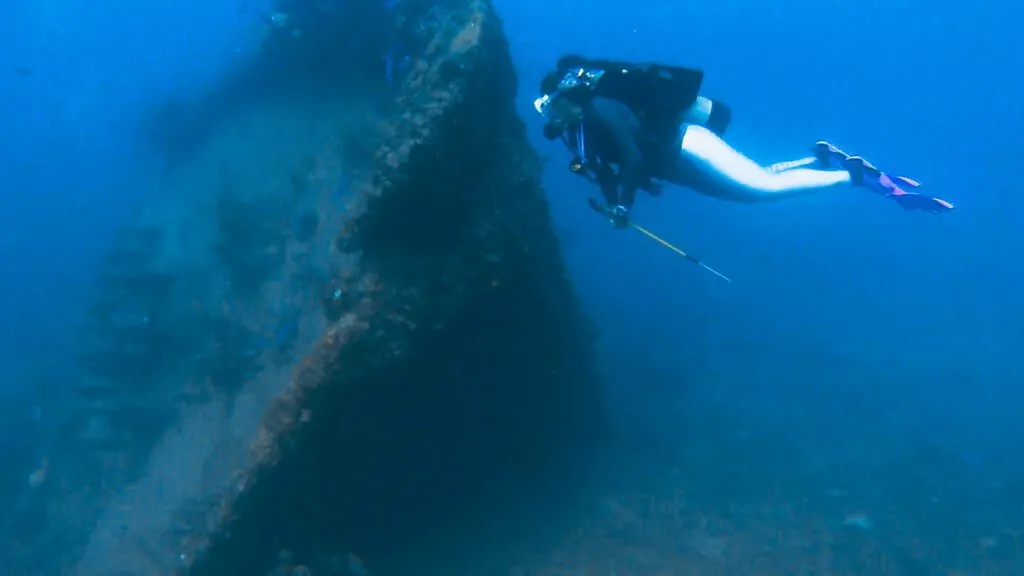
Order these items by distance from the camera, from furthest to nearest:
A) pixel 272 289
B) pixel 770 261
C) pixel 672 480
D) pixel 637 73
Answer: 1. pixel 770 261
2. pixel 272 289
3. pixel 672 480
4. pixel 637 73

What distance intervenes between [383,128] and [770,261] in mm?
23443

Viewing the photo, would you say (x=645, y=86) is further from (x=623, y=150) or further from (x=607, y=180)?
(x=607, y=180)

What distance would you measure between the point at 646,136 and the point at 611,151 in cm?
62

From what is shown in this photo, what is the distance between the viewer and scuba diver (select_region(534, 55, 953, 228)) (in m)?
5.26

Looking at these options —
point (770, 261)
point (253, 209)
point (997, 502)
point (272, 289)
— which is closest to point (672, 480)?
point (997, 502)

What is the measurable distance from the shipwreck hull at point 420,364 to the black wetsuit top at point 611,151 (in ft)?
4.83

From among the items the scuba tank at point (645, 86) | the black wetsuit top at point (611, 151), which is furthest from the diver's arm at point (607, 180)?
the scuba tank at point (645, 86)

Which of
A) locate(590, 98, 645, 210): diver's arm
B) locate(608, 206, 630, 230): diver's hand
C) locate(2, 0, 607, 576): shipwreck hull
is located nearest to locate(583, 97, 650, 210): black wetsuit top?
locate(590, 98, 645, 210): diver's arm

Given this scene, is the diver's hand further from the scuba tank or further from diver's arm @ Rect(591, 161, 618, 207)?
the scuba tank

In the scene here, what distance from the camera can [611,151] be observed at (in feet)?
17.5

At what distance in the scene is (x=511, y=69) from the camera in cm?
722

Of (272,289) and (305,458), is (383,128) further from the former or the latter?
(272,289)

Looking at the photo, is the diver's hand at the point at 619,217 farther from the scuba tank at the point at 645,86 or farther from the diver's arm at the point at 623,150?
the scuba tank at the point at 645,86

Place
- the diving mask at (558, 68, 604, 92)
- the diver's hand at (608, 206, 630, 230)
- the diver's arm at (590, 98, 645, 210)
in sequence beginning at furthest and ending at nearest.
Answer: the diving mask at (558, 68, 604, 92) < the diver's arm at (590, 98, 645, 210) < the diver's hand at (608, 206, 630, 230)
